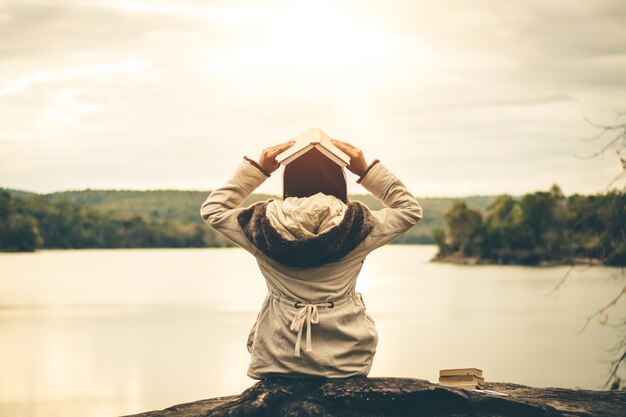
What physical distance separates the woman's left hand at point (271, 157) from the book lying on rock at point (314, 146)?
12 centimetres

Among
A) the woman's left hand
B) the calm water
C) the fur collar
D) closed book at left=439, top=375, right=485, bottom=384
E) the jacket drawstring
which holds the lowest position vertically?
the calm water

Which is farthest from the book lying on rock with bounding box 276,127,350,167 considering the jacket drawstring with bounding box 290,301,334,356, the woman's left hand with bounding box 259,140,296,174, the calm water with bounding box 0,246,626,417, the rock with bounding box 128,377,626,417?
the calm water with bounding box 0,246,626,417

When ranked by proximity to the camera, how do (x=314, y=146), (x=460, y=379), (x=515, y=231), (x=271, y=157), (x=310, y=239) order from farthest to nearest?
1. (x=515, y=231)
2. (x=460, y=379)
3. (x=271, y=157)
4. (x=314, y=146)
5. (x=310, y=239)

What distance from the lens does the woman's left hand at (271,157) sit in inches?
163

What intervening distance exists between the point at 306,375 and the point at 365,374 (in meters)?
0.27

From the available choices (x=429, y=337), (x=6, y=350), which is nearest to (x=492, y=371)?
(x=429, y=337)

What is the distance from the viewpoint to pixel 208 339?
27.7 meters

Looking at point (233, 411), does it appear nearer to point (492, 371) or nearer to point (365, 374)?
point (365, 374)

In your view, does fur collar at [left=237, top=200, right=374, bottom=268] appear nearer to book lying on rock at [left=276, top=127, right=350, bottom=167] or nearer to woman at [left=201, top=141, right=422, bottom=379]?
woman at [left=201, top=141, right=422, bottom=379]

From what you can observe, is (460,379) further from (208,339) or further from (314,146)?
(208,339)

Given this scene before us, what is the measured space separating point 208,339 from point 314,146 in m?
24.3

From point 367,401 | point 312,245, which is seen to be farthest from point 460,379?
point 312,245

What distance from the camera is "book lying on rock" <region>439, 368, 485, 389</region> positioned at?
15.6 feet

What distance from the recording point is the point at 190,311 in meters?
39.8
